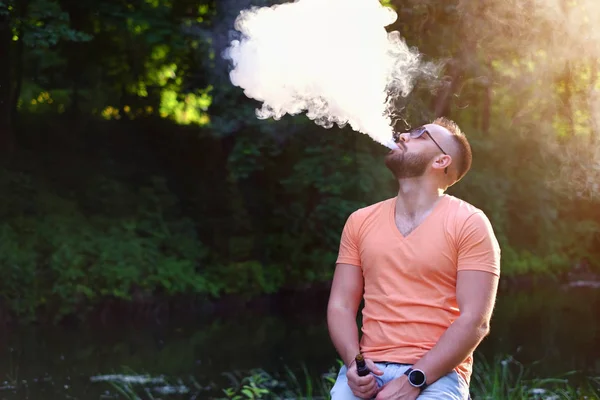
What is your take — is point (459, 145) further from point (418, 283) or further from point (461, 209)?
point (418, 283)

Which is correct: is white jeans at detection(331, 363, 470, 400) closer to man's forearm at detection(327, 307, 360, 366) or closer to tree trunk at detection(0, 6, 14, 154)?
man's forearm at detection(327, 307, 360, 366)

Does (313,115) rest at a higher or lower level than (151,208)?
lower

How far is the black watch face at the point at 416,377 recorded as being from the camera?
2941 millimetres

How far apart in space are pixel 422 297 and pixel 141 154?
562 inches

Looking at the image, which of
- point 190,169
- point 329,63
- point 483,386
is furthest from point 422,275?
point 190,169

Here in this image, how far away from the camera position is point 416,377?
2.95m

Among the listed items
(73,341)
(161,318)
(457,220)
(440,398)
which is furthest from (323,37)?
(161,318)

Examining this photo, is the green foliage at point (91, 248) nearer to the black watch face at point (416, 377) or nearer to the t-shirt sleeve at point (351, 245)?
the t-shirt sleeve at point (351, 245)

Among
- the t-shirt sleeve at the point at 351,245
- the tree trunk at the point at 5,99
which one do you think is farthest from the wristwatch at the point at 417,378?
the tree trunk at the point at 5,99

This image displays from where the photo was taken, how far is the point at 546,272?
18594mm

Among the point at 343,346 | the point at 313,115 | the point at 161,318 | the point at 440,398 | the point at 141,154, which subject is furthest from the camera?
the point at 141,154

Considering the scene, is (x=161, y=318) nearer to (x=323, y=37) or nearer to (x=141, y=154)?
(x=141, y=154)

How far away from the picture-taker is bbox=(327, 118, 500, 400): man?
9.74 feet

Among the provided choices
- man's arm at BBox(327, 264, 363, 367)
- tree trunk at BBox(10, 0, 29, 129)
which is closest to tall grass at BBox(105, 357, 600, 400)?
man's arm at BBox(327, 264, 363, 367)
